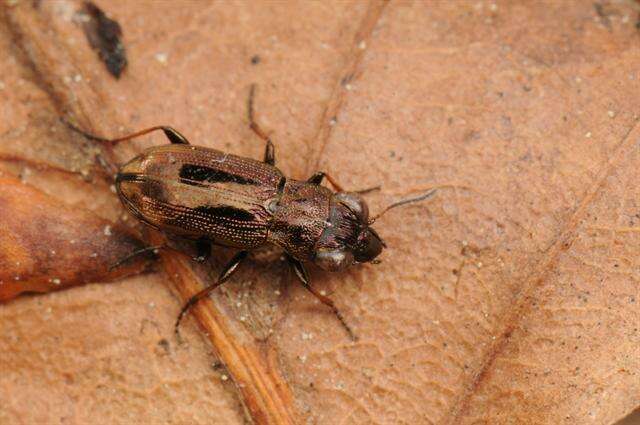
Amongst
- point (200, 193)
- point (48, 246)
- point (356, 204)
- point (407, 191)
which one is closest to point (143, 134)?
point (200, 193)

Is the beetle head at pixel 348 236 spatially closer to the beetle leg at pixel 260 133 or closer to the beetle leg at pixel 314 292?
the beetle leg at pixel 314 292

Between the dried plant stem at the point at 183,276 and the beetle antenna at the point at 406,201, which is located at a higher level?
the beetle antenna at the point at 406,201

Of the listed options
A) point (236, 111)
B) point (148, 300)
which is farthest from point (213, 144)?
point (148, 300)

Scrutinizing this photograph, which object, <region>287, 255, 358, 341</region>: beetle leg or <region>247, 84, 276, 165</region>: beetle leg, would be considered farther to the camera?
<region>247, 84, 276, 165</region>: beetle leg

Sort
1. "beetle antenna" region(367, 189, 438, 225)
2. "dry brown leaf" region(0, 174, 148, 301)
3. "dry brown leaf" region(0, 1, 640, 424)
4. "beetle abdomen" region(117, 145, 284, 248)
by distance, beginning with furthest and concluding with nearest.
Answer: "beetle antenna" region(367, 189, 438, 225) < "beetle abdomen" region(117, 145, 284, 248) < "dry brown leaf" region(0, 174, 148, 301) < "dry brown leaf" region(0, 1, 640, 424)

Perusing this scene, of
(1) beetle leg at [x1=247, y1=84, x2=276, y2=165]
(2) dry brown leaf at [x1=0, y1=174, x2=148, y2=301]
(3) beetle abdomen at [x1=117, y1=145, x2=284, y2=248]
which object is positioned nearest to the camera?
(2) dry brown leaf at [x1=0, y1=174, x2=148, y2=301]

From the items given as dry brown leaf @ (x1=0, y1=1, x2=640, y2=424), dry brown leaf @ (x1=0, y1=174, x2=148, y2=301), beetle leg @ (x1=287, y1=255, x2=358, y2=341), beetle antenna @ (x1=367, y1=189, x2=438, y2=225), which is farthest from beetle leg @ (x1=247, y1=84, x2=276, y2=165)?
dry brown leaf @ (x1=0, y1=174, x2=148, y2=301)

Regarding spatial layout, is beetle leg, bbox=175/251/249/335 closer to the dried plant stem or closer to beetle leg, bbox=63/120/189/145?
the dried plant stem

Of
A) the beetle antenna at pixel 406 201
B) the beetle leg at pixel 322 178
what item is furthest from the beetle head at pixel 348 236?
the beetle leg at pixel 322 178
